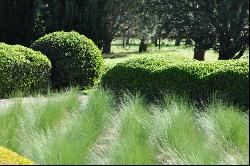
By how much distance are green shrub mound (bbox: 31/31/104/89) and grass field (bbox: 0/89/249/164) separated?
536 cm

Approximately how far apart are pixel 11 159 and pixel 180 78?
4385mm

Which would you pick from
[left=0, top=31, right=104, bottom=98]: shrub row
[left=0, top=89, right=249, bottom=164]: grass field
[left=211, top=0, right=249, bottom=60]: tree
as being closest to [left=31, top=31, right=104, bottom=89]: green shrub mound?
[left=0, top=31, right=104, bottom=98]: shrub row

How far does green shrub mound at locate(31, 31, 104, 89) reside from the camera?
→ 14.0 m

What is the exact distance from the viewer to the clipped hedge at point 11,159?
534 cm

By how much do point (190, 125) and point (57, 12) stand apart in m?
16.5

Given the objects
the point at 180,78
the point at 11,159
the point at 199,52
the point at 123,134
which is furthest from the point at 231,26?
the point at 11,159

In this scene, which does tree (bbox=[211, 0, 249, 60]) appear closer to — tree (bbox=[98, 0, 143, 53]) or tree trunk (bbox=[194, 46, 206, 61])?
tree trunk (bbox=[194, 46, 206, 61])

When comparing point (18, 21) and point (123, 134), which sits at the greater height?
point (18, 21)

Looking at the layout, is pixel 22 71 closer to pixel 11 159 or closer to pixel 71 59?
pixel 71 59

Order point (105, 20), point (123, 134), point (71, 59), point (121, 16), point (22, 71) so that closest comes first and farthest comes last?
point (123, 134), point (22, 71), point (71, 59), point (105, 20), point (121, 16)

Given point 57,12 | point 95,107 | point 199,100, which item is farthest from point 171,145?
point 57,12

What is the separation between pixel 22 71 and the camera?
1272 cm

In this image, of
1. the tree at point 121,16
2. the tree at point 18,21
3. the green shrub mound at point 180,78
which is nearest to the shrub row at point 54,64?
the green shrub mound at point 180,78

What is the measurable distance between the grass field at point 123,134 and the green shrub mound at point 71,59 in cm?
536
